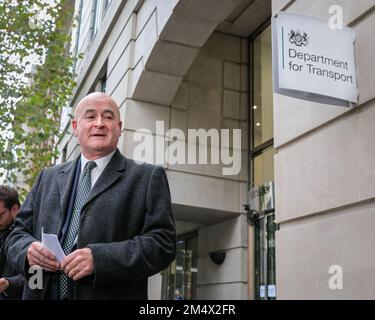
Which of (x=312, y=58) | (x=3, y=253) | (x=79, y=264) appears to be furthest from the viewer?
(x=312, y=58)

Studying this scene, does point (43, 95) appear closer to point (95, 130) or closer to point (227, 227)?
point (227, 227)

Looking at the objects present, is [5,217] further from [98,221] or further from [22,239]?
[98,221]

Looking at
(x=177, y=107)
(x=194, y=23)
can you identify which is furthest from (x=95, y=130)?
(x=177, y=107)

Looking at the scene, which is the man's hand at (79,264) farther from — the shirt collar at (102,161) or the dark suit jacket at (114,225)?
the shirt collar at (102,161)

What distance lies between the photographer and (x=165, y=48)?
9.02 meters

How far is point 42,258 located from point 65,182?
1.63 feet

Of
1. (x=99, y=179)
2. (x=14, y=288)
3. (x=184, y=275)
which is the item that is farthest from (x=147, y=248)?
(x=184, y=275)

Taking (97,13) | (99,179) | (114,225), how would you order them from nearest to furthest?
(114,225)
(99,179)
(97,13)

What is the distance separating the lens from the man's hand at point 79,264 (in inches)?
84.7

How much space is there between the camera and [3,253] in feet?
12.2

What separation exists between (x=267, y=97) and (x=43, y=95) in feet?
21.6

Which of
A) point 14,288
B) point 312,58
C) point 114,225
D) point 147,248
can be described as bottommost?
point 14,288

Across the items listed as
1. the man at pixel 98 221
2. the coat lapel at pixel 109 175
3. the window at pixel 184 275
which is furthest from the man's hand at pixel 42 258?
the window at pixel 184 275

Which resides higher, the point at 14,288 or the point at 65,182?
the point at 65,182
